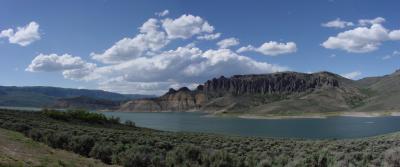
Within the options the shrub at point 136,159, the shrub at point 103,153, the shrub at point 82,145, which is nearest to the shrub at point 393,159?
the shrub at point 136,159

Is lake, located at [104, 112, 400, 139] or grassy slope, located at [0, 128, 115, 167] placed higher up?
grassy slope, located at [0, 128, 115, 167]

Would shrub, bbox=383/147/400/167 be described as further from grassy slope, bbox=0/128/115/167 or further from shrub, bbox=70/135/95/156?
shrub, bbox=70/135/95/156

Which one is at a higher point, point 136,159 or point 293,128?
point 136,159

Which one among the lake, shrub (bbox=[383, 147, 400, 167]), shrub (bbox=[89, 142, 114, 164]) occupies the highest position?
shrub (bbox=[383, 147, 400, 167])

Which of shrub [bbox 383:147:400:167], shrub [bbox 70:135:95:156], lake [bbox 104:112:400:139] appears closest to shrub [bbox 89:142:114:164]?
shrub [bbox 70:135:95:156]

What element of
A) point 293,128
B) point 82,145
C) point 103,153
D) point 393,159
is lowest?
point 293,128

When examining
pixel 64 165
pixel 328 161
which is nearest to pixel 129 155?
pixel 64 165

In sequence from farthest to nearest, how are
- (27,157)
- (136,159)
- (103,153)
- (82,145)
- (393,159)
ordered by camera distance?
1. (82,145)
2. (103,153)
3. (136,159)
4. (27,157)
5. (393,159)

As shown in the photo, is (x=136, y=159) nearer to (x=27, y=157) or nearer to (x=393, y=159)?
(x=27, y=157)

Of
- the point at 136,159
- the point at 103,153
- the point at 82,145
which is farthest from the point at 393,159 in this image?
the point at 82,145

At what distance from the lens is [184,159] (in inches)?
635

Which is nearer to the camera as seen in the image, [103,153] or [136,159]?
[136,159]

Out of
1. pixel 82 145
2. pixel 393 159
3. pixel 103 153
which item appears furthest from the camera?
pixel 82 145

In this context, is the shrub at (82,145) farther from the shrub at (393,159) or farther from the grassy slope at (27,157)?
the shrub at (393,159)
